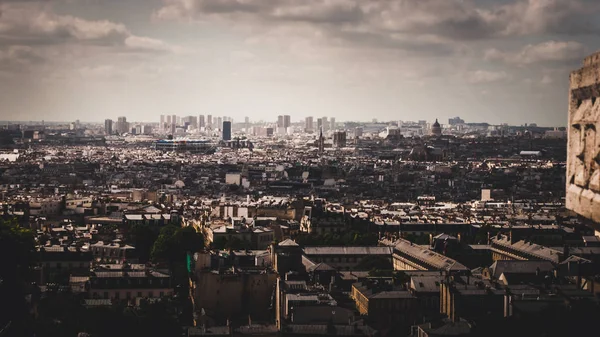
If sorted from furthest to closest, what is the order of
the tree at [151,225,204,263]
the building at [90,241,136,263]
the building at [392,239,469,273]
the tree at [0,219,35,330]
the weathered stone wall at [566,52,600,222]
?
the building at [90,241,136,263] < the tree at [151,225,204,263] < the building at [392,239,469,273] < the tree at [0,219,35,330] < the weathered stone wall at [566,52,600,222]

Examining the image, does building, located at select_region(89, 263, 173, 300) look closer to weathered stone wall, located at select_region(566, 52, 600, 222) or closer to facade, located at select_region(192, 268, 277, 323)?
facade, located at select_region(192, 268, 277, 323)

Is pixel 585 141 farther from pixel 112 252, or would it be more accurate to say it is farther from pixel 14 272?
pixel 112 252

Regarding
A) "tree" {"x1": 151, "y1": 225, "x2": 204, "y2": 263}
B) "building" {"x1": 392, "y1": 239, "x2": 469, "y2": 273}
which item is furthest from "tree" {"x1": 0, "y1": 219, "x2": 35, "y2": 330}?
"building" {"x1": 392, "y1": 239, "x2": 469, "y2": 273}

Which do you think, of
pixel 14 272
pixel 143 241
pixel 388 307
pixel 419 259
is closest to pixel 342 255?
pixel 419 259

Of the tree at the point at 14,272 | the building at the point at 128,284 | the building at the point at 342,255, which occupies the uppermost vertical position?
the tree at the point at 14,272

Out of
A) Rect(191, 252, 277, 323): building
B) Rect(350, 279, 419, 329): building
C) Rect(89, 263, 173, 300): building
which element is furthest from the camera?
Rect(89, 263, 173, 300): building

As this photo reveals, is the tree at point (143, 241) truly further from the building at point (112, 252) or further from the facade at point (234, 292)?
the facade at point (234, 292)

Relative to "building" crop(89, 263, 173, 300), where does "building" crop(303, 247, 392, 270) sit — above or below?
below

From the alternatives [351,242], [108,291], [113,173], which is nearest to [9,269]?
[108,291]

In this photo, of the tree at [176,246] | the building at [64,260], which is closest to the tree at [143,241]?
the tree at [176,246]
